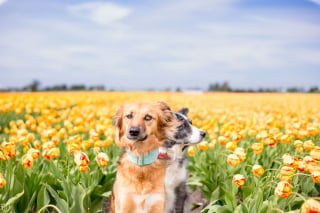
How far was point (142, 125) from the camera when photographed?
338 cm

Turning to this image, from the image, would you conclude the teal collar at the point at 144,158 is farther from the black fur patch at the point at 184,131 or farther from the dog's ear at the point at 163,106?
the black fur patch at the point at 184,131

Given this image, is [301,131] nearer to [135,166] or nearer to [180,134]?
[180,134]

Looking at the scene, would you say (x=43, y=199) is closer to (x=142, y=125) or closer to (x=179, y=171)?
(x=142, y=125)

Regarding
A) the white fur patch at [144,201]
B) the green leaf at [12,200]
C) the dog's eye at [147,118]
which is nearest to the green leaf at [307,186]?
the white fur patch at [144,201]

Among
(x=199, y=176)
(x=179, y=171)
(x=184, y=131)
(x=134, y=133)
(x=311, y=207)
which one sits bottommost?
(x=199, y=176)

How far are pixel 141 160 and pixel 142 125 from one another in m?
0.34

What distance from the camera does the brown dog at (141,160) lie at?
11.2ft

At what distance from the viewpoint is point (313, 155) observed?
12.1 feet

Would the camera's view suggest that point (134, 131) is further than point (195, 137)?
No

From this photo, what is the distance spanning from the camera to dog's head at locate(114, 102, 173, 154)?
3.34m

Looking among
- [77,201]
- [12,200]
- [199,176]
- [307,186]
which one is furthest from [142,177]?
[199,176]

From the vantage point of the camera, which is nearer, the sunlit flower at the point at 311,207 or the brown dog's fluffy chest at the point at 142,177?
the sunlit flower at the point at 311,207

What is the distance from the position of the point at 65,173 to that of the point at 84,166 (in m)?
1.15

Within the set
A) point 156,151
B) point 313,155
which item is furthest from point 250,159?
point 156,151
